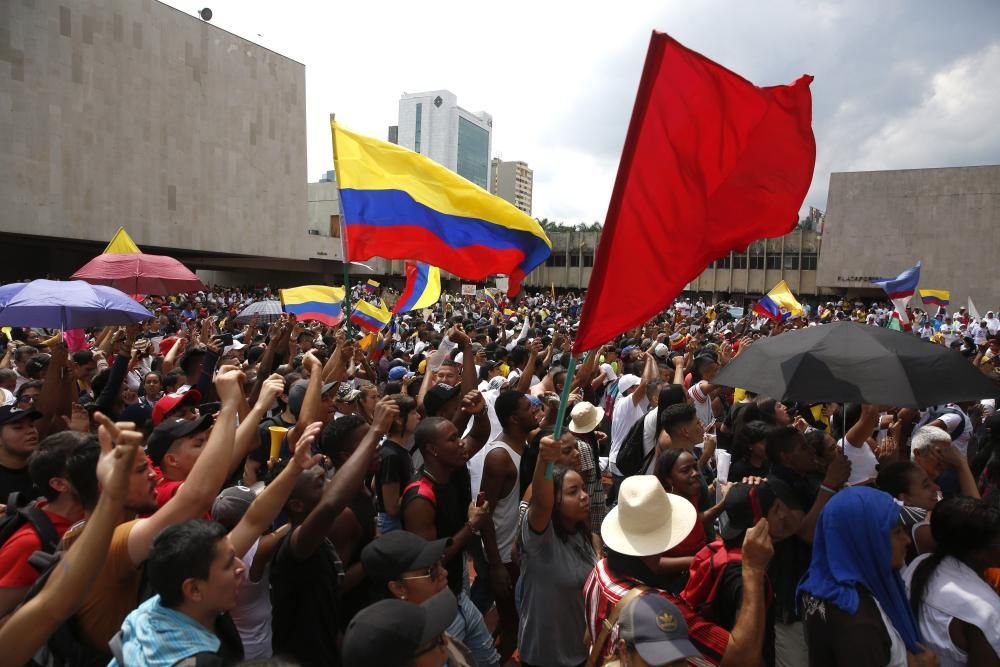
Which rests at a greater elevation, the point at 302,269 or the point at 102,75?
the point at 102,75

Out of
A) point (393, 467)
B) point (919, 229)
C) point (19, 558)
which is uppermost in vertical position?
point (919, 229)

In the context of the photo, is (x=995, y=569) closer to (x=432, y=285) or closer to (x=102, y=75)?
(x=432, y=285)

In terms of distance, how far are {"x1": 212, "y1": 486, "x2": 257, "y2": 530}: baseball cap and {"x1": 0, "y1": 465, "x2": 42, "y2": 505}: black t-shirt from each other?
4.63 feet

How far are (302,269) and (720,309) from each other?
1250 inches

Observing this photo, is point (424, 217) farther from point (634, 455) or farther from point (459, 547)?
point (459, 547)

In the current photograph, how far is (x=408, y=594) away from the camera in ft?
8.29

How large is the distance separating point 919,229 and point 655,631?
4650cm

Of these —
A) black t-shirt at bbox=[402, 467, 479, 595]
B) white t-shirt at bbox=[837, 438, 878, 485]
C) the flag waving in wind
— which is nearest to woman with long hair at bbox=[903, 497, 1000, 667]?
white t-shirt at bbox=[837, 438, 878, 485]

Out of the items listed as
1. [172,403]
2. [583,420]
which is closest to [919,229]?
[583,420]

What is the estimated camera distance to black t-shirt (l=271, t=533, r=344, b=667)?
2828 mm

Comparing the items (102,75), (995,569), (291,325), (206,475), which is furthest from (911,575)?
(102,75)

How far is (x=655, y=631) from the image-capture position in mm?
2180

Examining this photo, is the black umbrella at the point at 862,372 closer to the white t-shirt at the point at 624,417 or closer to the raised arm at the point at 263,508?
the white t-shirt at the point at 624,417

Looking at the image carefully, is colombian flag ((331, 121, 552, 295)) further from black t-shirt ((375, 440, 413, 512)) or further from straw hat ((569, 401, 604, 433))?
black t-shirt ((375, 440, 413, 512))
